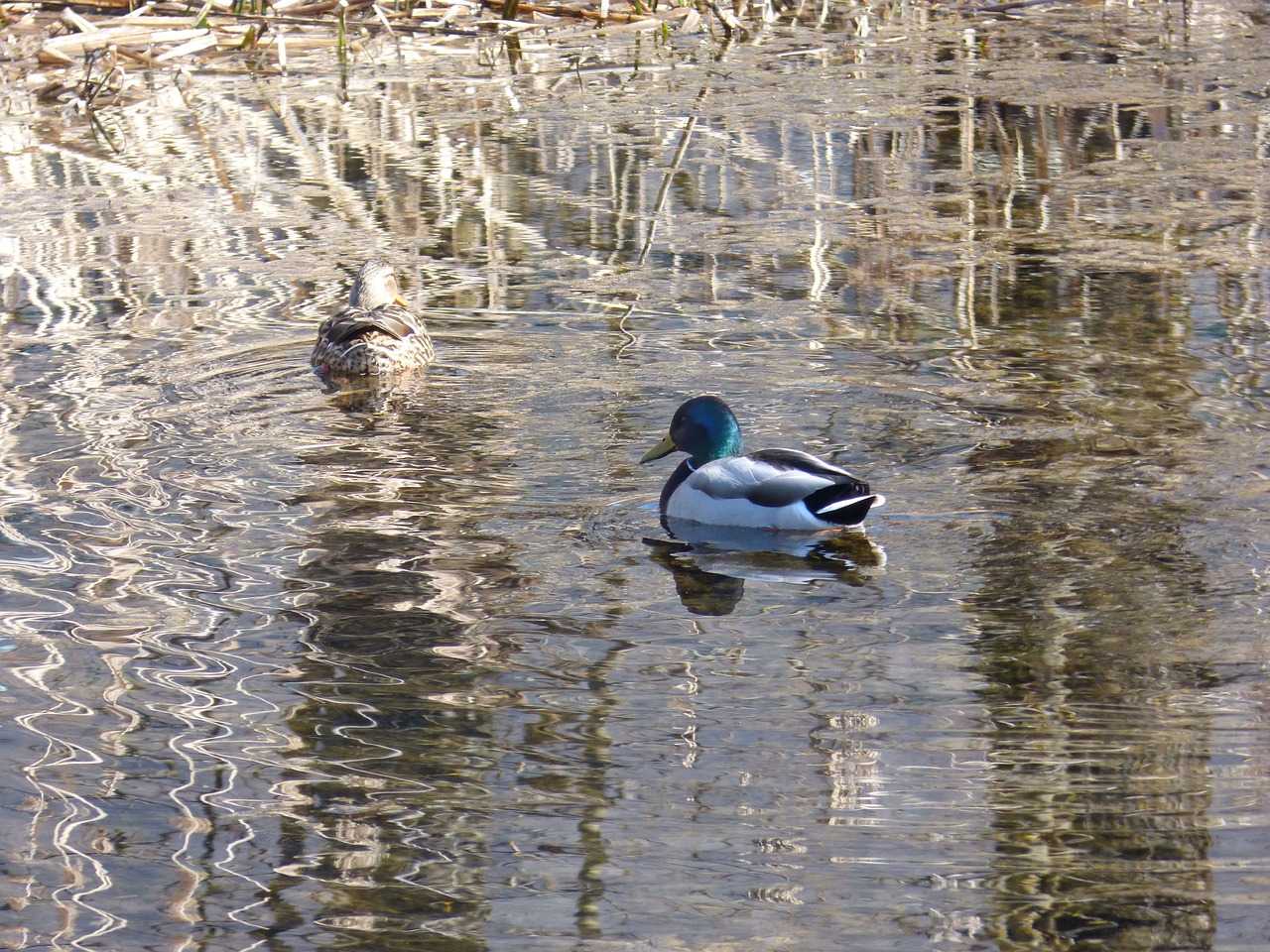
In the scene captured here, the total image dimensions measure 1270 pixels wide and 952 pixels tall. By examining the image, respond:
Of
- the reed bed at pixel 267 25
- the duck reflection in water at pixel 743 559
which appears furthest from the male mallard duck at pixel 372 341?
the reed bed at pixel 267 25

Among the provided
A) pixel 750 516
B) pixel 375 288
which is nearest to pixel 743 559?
pixel 750 516

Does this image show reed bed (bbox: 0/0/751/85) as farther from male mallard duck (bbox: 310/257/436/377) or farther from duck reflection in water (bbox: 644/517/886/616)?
duck reflection in water (bbox: 644/517/886/616)

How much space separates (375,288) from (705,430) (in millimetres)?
2356

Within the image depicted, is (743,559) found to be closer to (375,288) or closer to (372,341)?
(372,341)

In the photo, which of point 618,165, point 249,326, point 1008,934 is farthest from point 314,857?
point 618,165

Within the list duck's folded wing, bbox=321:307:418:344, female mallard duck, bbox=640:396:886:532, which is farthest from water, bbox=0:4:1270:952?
duck's folded wing, bbox=321:307:418:344

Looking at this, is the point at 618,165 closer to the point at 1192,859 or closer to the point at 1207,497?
the point at 1207,497

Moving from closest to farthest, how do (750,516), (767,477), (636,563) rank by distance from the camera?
(636,563) → (767,477) → (750,516)

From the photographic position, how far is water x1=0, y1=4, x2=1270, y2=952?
3.32m

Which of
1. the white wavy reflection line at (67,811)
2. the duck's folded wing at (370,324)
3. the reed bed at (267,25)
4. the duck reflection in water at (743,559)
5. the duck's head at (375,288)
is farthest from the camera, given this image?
the reed bed at (267,25)

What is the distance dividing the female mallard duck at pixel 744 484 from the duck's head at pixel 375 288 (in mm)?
2097

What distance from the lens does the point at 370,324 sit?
6863 mm

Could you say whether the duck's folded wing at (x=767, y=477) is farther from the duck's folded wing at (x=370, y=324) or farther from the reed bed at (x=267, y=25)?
the reed bed at (x=267, y=25)

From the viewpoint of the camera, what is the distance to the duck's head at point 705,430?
18.2 feet
